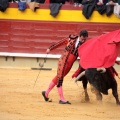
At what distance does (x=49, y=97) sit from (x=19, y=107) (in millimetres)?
1146

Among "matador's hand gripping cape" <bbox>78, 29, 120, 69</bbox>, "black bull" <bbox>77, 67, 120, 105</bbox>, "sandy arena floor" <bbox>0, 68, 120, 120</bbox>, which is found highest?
"matador's hand gripping cape" <bbox>78, 29, 120, 69</bbox>

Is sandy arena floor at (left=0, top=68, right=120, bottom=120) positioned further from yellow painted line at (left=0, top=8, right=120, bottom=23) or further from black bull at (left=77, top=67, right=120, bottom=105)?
yellow painted line at (left=0, top=8, right=120, bottom=23)

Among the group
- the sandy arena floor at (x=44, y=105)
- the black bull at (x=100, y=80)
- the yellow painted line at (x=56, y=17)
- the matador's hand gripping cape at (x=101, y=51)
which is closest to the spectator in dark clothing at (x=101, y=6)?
the yellow painted line at (x=56, y=17)

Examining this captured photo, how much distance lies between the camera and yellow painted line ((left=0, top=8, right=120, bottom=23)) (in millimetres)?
12289

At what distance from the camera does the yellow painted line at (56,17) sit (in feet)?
40.3

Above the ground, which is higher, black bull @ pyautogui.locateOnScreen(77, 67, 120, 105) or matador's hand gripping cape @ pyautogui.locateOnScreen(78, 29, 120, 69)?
matador's hand gripping cape @ pyautogui.locateOnScreen(78, 29, 120, 69)

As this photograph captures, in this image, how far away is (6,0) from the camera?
12633 mm

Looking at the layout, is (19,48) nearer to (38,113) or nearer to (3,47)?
(3,47)

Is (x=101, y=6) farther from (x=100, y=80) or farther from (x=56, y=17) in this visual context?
(x=100, y=80)

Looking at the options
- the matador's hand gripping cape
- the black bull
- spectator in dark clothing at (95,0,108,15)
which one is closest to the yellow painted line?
spectator in dark clothing at (95,0,108,15)

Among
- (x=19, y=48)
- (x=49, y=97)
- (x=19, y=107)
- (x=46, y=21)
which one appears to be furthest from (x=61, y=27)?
(x=19, y=107)

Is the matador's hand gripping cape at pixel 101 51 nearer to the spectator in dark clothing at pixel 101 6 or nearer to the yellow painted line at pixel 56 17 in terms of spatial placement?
the spectator in dark clothing at pixel 101 6

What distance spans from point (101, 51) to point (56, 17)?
5658mm

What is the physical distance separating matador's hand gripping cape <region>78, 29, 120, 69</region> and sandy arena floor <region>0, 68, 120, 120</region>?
0.58m
